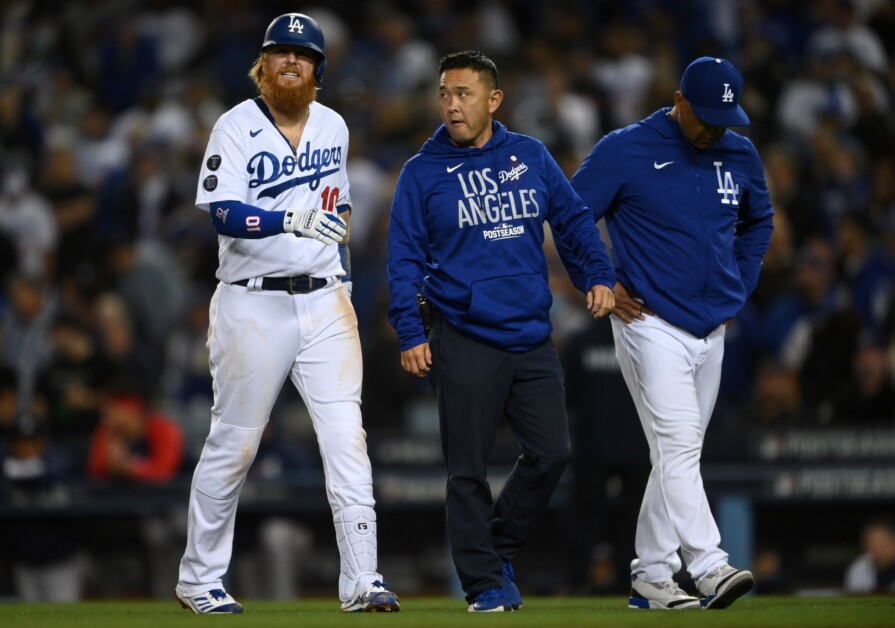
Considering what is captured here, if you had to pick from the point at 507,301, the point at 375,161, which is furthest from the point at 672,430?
the point at 375,161

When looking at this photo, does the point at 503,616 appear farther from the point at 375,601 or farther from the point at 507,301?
the point at 507,301

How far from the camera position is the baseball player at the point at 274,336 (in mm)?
5902

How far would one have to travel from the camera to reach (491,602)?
5836 millimetres

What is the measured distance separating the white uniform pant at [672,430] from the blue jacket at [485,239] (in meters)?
0.41

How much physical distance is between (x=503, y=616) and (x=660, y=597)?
0.94 m

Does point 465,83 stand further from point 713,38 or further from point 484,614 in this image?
point 713,38

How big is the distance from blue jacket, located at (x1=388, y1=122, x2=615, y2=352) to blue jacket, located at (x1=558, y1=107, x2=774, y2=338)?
250mm

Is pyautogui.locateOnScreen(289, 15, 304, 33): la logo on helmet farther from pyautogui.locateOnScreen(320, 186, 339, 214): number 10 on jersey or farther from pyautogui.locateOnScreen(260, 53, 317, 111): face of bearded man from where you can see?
pyautogui.locateOnScreen(320, 186, 339, 214): number 10 on jersey

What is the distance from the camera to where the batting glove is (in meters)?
5.59

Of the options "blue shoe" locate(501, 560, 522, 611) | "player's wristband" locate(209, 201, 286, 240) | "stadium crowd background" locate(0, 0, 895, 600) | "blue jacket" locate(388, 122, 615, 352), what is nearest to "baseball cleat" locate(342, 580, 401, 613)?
"blue shoe" locate(501, 560, 522, 611)

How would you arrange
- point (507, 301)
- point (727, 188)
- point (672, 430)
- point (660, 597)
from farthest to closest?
1. point (727, 188)
2. point (660, 597)
3. point (672, 430)
4. point (507, 301)

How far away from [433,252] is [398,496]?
3.77 m

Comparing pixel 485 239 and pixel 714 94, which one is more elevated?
pixel 714 94

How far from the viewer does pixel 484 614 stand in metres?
5.65
